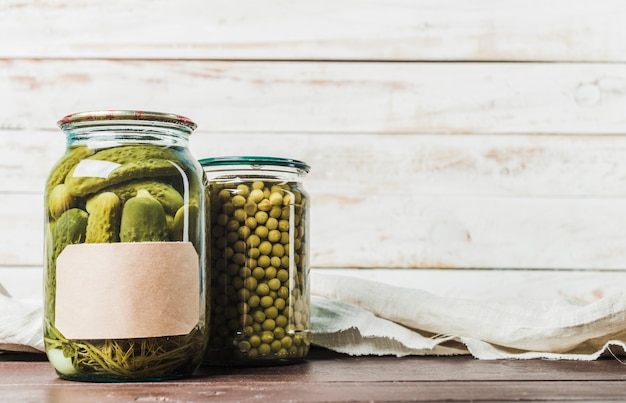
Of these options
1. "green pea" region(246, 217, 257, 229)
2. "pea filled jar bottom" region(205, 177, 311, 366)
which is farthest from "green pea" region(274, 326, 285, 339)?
"green pea" region(246, 217, 257, 229)

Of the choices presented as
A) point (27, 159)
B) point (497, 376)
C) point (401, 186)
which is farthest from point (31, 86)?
point (497, 376)

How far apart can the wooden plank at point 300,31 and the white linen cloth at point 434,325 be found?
42cm

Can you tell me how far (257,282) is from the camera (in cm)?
70

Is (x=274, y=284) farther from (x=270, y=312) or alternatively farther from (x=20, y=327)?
(x=20, y=327)

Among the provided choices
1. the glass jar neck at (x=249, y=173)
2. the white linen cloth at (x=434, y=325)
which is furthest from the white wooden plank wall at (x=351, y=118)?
→ the glass jar neck at (x=249, y=173)

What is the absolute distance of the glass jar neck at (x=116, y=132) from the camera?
2.10 ft

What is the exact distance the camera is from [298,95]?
3.70 ft

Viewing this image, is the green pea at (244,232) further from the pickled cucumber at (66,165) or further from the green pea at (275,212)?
the pickled cucumber at (66,165)

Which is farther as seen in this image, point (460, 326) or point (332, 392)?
point (460, 326)

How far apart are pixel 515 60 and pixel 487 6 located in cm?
10

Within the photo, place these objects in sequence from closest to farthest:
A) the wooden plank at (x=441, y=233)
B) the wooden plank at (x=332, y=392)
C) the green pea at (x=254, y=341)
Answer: the wooden plank at (x=332, y=392) → the green pea at (x=254, y=341) → the wooden plank at (x=441, y=233)

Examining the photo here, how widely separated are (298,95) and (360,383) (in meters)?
0.60

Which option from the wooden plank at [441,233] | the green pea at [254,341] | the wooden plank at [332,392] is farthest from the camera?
the wooden plank at [441,233]

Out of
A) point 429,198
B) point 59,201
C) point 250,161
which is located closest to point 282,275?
point 250,161
